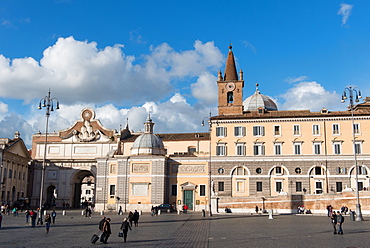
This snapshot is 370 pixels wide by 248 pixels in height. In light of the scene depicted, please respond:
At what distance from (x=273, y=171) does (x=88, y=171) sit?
1262 inches

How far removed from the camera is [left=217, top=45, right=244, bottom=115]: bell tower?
198 feet

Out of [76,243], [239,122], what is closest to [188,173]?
[239,122]

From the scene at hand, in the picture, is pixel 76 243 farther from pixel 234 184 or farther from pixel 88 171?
pixel 88 171

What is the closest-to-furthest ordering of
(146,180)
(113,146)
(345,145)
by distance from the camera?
(345,145)
(146,180)
(113,146)

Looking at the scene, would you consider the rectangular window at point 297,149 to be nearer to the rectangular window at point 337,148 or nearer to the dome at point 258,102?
the rectangular window at point 337,148

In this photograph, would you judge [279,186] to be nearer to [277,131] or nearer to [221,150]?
[277,131]

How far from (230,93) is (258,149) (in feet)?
40.4

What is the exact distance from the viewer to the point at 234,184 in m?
52.4

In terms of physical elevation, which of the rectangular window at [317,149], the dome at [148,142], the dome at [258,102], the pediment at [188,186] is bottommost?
the pediment at [188,186]

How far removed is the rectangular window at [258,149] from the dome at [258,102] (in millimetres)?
17461

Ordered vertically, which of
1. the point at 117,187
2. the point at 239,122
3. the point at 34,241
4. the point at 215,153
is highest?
the point at 239,122

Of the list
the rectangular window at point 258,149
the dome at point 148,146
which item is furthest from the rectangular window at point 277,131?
Answer: the dome at point 148,146

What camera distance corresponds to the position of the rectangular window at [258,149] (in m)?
52.4

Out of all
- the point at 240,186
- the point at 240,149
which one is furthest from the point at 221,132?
the point at 240,186
